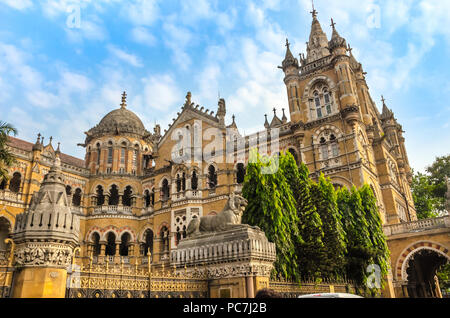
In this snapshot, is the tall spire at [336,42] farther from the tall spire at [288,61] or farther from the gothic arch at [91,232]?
the gothic arch at [91,232]

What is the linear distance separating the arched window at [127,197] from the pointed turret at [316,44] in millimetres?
19547

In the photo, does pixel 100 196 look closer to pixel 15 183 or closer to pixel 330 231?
pixel 15 183

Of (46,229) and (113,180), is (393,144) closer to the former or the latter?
(113,180)

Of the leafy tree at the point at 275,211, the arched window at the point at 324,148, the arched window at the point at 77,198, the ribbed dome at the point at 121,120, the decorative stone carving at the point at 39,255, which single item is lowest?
the decorative stone carving at the point at 39,255

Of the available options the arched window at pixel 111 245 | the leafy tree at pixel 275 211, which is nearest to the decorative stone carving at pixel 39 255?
the leafy tree at pixel 275 211

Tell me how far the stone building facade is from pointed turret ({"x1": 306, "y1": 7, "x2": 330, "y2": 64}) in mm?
108

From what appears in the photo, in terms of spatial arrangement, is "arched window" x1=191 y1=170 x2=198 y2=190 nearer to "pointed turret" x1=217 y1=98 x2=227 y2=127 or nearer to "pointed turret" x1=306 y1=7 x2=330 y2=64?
"pointed turret" x1=217 y1=98 x2=227 y2=127

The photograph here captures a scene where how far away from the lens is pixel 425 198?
123 feet

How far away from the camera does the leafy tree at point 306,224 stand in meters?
14.2

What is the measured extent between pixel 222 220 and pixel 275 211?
5.58 m

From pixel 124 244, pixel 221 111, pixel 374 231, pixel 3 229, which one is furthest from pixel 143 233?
pixel 374 231
